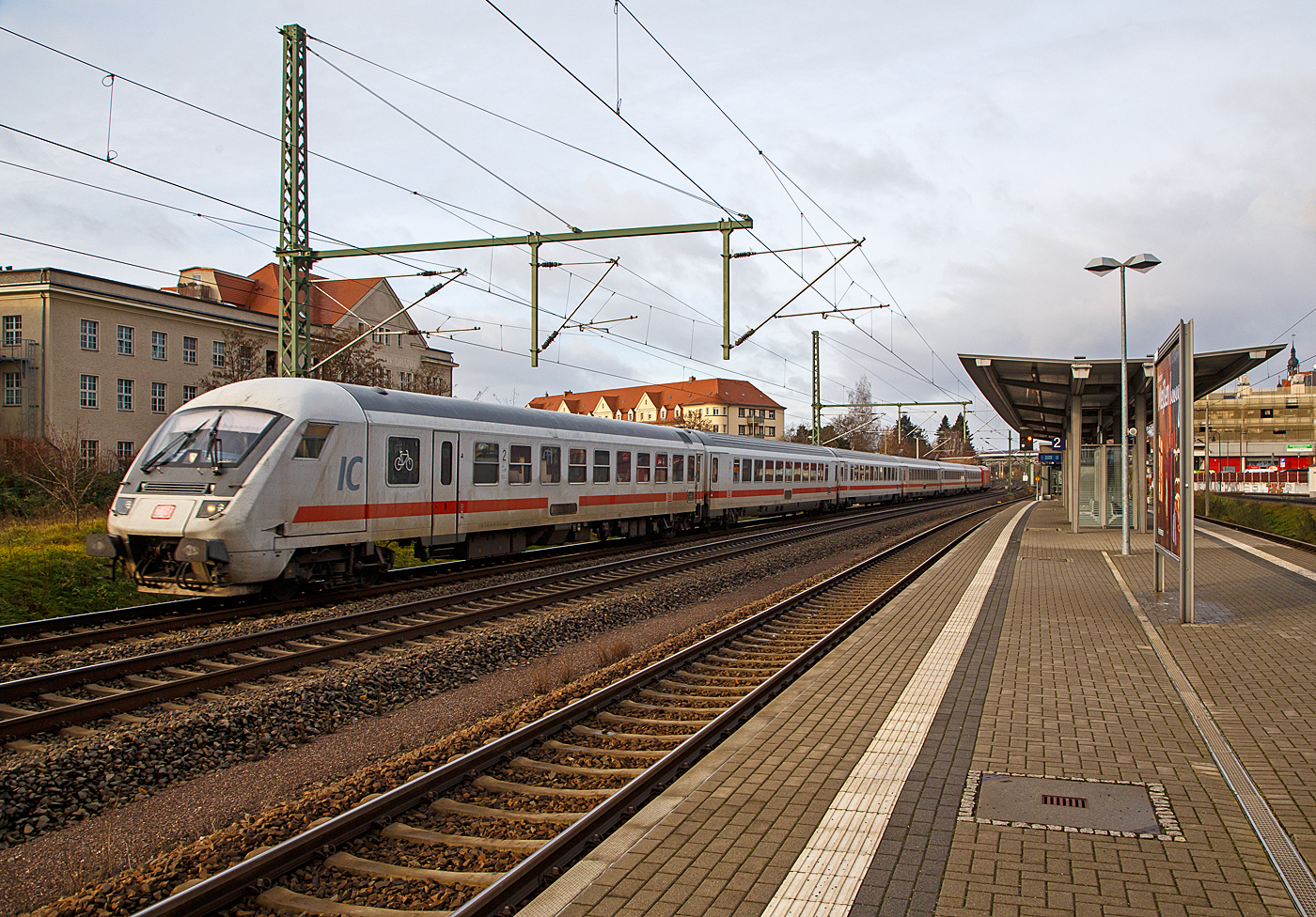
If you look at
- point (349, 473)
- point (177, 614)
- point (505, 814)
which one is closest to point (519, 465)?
point (349, 473)

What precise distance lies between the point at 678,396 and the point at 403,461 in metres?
104

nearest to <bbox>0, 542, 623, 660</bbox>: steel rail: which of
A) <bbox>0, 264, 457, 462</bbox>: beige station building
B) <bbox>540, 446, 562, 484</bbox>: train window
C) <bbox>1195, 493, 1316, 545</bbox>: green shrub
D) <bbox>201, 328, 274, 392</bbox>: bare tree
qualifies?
<bbox>540, 446, 562, 484</bbox>: train window

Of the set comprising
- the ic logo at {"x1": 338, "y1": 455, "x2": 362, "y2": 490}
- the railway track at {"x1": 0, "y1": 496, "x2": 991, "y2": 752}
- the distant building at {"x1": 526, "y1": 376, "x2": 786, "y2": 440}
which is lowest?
the railway track at {"x1": 0, "y1": 496, "x2": 991, "y2": 752}

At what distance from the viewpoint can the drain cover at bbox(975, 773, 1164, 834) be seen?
4609mm

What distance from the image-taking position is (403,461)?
1339cm

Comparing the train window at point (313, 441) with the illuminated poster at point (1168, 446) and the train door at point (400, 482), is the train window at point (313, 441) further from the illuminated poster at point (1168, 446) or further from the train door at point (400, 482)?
the illuminated poster at point (1168, 446)

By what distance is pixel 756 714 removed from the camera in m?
6.82

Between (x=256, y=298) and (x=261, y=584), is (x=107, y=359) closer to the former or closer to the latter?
(x=256, y=298)

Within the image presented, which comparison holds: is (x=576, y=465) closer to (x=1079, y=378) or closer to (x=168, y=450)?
(x=168, y=450)

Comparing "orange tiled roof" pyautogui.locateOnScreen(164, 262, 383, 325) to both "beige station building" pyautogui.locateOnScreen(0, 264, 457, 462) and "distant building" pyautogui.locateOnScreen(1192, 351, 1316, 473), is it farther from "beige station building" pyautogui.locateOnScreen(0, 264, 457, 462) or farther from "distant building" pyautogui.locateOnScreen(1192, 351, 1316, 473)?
"distant building" pyautogui.locateOnScreen(1192, 351, 1316, 473)

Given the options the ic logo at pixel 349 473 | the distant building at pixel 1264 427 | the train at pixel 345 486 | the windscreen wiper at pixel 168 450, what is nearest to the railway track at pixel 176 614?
the train at pixel 345 486

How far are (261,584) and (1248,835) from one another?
35.8ft

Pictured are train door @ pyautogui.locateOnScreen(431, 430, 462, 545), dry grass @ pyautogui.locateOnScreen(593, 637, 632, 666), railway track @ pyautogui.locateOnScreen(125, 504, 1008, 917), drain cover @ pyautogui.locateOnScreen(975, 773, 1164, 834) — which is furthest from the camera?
train door @ pyautogui.locateOnScreen(431, 430, 462, 545)

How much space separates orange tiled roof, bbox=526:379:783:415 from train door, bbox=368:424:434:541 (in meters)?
94.9
